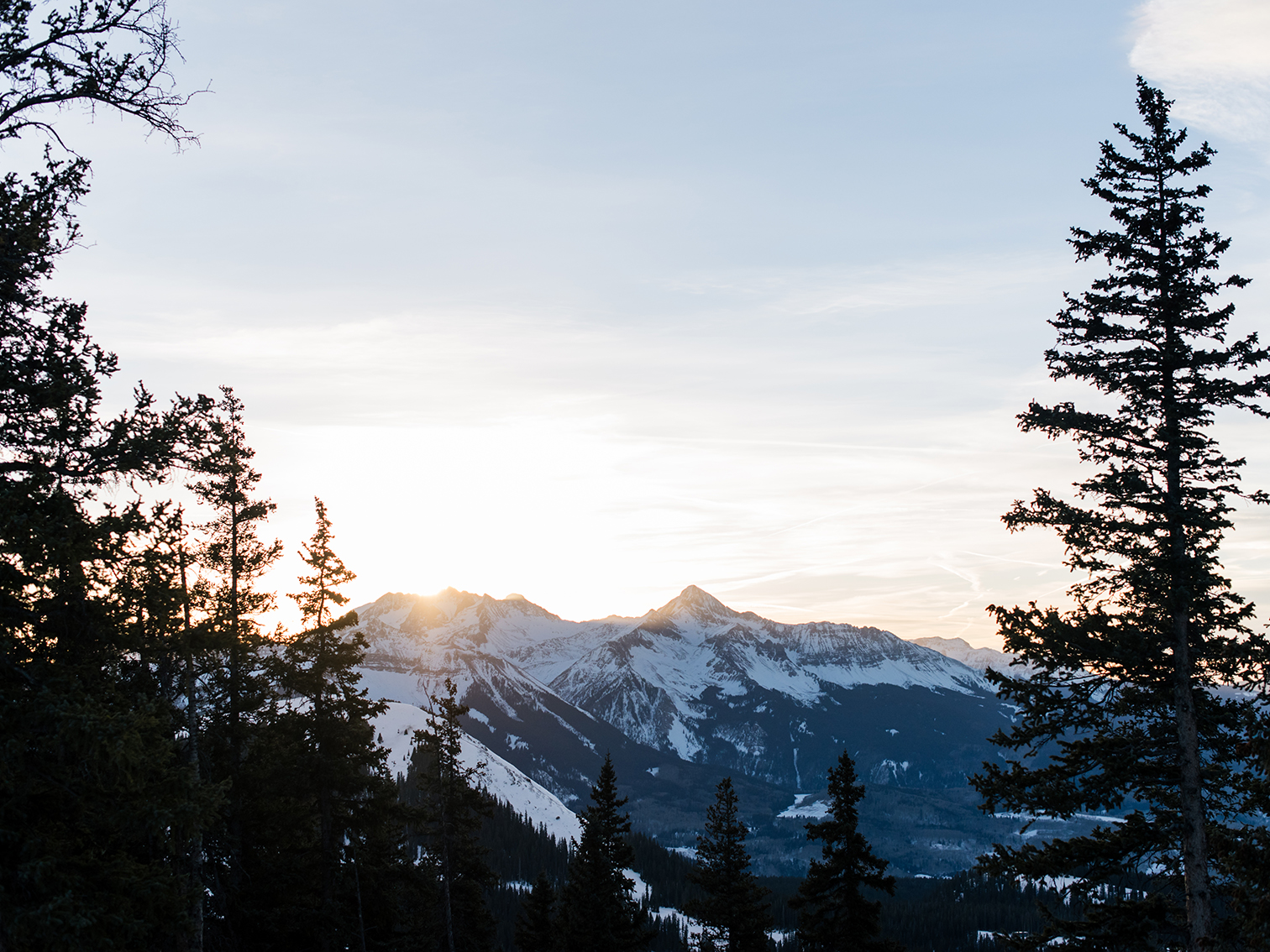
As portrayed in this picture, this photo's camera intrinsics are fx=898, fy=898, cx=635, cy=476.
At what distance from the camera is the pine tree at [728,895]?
34.6m

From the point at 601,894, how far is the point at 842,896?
40.6ft

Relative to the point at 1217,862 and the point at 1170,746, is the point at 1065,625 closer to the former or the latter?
the point at 1170,746

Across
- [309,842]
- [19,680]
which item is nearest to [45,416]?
[19,680]

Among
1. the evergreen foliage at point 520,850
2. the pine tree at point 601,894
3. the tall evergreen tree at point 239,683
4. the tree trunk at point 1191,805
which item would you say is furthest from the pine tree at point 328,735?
the evergreen foliage at point 520,850

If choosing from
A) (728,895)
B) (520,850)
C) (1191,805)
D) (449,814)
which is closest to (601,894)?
(728,895)

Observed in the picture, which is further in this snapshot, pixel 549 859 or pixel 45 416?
pixel 549 859

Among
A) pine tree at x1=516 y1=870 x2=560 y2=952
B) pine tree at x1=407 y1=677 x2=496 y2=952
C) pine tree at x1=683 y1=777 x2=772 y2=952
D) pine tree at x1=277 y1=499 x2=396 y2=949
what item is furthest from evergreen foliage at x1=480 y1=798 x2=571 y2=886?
pine tree at x1=277 y1=499 x2=396 y2=949

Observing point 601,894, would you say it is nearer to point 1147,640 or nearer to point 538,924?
point 538,924

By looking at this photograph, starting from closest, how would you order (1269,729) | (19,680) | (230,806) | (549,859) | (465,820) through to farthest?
(19,680)
(1269,729)
(230,806)
(465,820)
(549,859)

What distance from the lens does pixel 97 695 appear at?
472 inches

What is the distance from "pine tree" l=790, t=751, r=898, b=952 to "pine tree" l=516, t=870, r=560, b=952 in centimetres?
1826

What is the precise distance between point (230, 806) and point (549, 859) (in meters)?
151

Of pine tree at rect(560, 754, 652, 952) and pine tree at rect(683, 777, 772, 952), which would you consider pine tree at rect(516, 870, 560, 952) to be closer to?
pine tree at rect(560, 754, 652, 952)

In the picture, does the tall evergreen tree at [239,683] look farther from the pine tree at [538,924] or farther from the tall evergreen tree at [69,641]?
the pine tree at [538,924]
